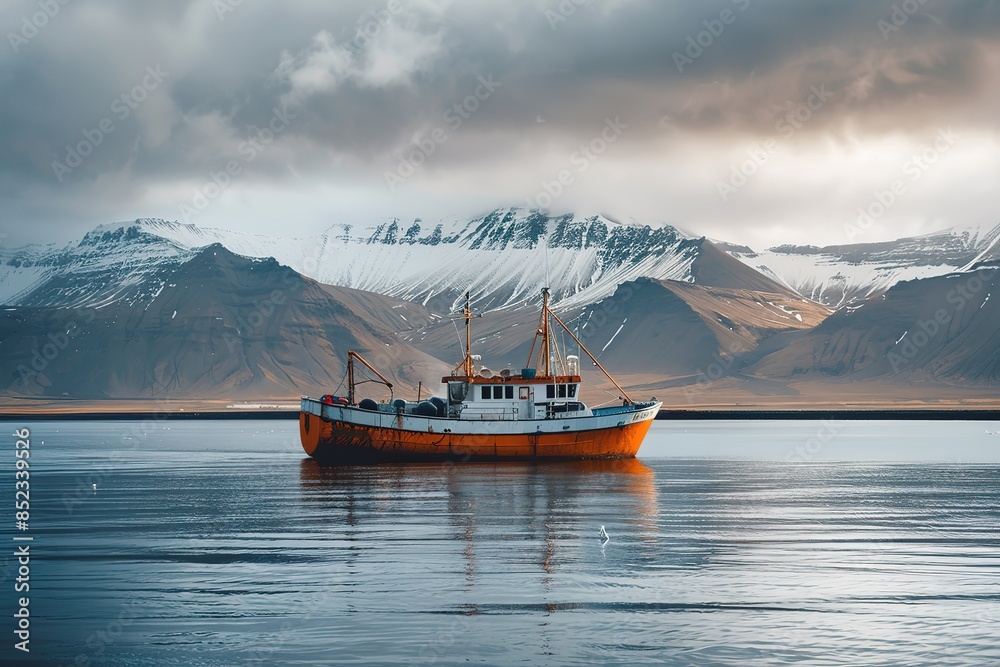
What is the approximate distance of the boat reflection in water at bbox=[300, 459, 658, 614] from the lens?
32969mm

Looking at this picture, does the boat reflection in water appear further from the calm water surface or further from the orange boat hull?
the orange boat hull

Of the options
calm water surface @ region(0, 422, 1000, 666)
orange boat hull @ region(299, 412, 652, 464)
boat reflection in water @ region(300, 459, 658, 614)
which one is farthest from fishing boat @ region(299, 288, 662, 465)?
calm water surface @ region(0, 422, 1000, 666)

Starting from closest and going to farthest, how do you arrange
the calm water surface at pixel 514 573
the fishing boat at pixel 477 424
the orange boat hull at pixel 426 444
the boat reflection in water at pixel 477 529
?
1. the calm water surface at pixel 514 573
2. the boat reflection in water at pixel 477 529
3. the fishing boat at pixel 477 424
4. the orange boat hull at pixel 426 444

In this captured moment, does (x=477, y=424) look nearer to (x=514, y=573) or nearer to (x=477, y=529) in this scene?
(x=477, y=529)

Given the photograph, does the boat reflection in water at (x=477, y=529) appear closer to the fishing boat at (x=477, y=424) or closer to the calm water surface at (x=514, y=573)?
the calm water surface at (x=514, y=573)

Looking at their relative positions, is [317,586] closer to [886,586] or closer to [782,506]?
[886,586]

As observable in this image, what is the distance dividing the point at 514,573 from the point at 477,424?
5060 cm

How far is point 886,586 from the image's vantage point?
3228cm

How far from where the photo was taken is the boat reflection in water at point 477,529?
32969mm

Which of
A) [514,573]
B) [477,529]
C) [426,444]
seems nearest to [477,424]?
[426,444]

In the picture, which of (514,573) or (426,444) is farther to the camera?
(426,444)

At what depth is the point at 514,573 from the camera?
34812 millimetres

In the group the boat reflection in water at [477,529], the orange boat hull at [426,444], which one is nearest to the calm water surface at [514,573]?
the boat reflection in water at [477,529]

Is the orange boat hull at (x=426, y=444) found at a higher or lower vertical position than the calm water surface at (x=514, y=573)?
higher
